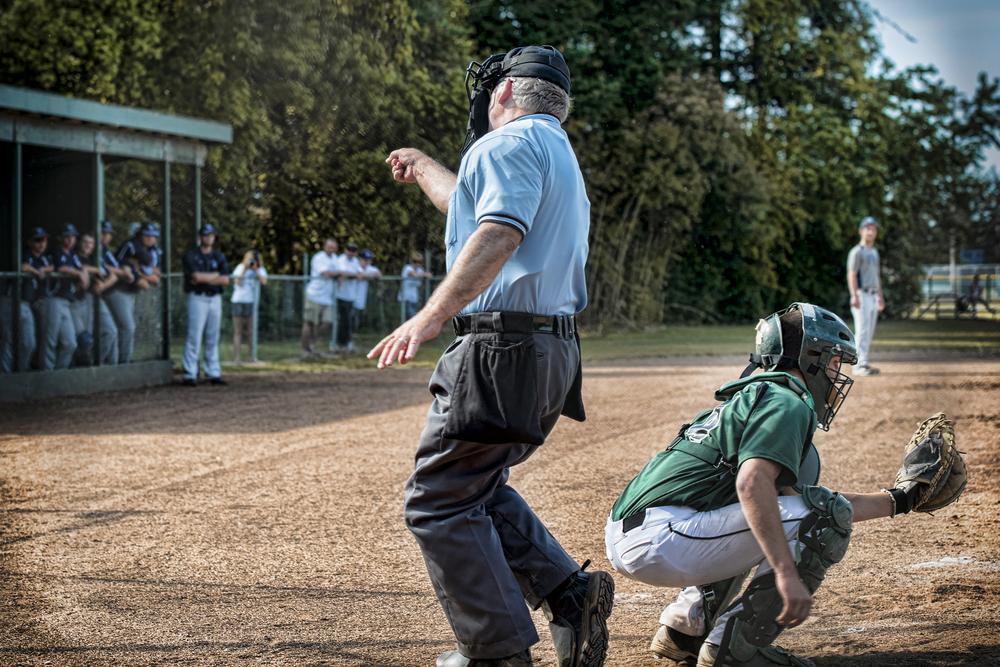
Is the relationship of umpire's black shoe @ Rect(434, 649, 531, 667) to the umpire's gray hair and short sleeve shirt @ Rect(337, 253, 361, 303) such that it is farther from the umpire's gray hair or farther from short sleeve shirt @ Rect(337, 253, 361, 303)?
short sleeve shirt @ Rect(337, 253, 361, 303)

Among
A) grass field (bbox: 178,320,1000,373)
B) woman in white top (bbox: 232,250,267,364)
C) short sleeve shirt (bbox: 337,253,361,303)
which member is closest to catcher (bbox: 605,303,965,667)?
grass field (bbox: 178,320,1000,373)

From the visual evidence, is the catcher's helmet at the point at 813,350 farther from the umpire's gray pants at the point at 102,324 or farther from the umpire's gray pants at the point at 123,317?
the umpire's gray pants at the point at 123,317

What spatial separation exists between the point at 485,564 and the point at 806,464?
1232mm

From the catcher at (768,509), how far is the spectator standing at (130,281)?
11715 millimetres

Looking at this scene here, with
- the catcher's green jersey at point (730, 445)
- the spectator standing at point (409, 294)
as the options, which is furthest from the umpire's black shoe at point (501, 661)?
the spectator standing at point (409, 294)

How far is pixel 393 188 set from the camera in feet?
86.5

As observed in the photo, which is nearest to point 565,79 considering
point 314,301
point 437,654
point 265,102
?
point 437,654

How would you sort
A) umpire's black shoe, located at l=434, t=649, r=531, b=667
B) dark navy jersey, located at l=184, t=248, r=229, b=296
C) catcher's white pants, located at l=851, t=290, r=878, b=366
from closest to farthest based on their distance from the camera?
umpire's black shoe, located at l=434, t=649, r=531, b=667 → dark navy jersey, located at l=184, t=248, r=229, b=296 → catcher's white pants, located at l=851, t=290, r=878, b=366

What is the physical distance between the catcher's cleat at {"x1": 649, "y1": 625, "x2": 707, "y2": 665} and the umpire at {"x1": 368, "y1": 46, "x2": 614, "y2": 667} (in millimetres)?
395

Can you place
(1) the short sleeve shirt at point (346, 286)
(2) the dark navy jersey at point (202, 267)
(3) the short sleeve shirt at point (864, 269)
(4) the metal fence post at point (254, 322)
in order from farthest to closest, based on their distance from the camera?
(1) the short sleeve shirt at point (346, 286)
(4) the metal fence post at point (254, 322)
(3) the short sleeve shirt at point (864, 269)
(2) the dark navy jersey at point (202, 267)

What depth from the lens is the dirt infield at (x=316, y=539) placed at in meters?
4.46

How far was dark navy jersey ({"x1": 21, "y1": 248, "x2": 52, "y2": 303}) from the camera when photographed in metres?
13.3

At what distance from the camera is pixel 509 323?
3602 mm

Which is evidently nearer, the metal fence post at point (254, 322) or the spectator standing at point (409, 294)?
the metal fence post at point (254, 322)
